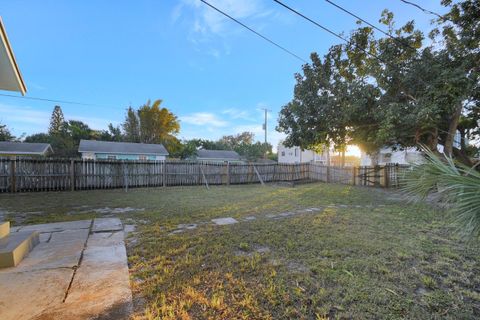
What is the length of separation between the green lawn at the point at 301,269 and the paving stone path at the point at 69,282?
0.53 ft

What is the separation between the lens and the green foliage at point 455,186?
51.1 inches

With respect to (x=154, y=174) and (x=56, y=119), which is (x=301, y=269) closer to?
(x=154, y=174)

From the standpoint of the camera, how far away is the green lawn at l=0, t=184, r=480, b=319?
1.76 metres

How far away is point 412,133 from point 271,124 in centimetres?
1975

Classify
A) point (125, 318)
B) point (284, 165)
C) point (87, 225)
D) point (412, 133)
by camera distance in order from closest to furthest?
point (125, 318) < point (87, 225) < point (412, 133) < point (284, 165)

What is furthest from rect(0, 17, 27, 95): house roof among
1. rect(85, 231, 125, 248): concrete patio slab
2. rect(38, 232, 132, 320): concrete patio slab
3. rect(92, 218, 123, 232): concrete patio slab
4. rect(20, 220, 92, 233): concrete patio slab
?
rect(38, 232, 132, 320): concrete patio slab

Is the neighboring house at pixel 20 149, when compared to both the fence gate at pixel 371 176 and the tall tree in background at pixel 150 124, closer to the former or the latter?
the tall tree in background at pixel 150 124

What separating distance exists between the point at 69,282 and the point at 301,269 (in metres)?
2.30

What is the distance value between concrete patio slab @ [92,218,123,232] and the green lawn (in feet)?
0.90

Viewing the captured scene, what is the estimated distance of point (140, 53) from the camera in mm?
10539

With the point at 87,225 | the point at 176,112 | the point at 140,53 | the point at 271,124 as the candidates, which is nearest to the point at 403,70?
the point at 87,225

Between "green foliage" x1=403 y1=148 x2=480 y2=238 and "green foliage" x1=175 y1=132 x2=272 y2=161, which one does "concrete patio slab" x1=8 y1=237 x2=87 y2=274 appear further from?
"green foliage" x1=175 y1=132 x2=272 y2=161

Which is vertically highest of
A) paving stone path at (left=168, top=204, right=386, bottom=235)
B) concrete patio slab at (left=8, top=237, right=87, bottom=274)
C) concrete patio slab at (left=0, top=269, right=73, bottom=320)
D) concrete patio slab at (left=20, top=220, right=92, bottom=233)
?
concrete patio slab at (left=0, top=269, right=73, bottom=320)

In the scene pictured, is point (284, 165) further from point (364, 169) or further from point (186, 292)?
point (186, 292)
